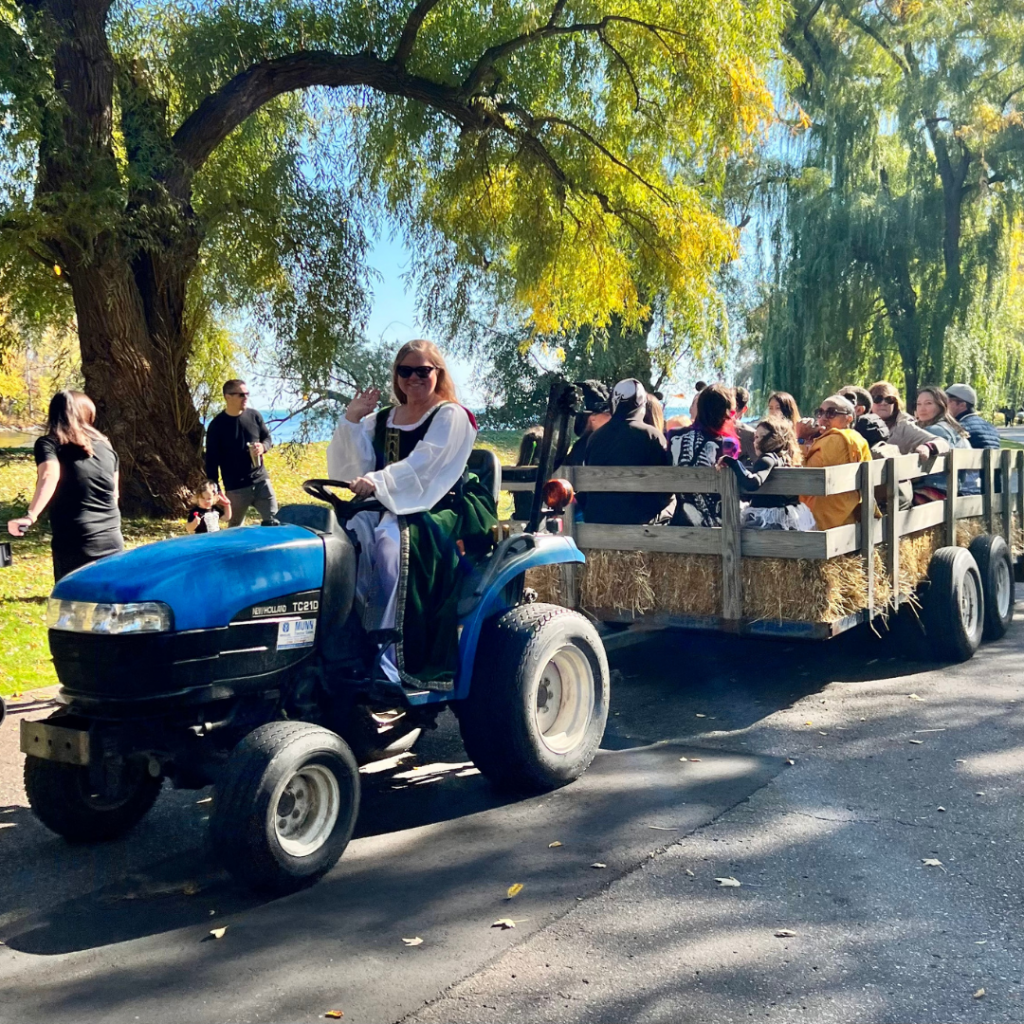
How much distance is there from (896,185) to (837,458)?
1745 centimetres

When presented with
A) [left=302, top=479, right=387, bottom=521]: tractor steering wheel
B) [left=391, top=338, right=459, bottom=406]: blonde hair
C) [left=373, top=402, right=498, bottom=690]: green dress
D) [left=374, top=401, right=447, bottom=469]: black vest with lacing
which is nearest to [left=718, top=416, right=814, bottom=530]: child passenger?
[left=373, top=402, right=498, bottom=690]: green dress

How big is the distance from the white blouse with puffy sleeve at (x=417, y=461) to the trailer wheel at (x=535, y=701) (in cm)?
73

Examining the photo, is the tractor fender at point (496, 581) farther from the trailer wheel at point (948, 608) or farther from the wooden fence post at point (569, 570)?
the trailer wheel at point (948, 608)

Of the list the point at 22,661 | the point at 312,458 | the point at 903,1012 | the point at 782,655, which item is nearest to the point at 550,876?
the point at 903,1012

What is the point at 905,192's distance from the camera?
72.2 feet

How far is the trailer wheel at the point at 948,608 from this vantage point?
7277mm

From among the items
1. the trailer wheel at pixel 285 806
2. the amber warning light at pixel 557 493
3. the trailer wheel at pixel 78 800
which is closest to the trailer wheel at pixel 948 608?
the amber warning light at pixel 557 493

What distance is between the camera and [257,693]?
423 centimetres

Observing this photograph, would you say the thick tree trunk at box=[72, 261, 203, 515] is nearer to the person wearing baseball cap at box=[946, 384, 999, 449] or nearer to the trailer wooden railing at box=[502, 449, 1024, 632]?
the trailer wooden railing at box=[502, 449, 1024, 632]

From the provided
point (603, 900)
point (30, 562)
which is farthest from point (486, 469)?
point (30, 562)

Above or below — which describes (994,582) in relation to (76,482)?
below

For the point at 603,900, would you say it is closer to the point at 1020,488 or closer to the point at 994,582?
the point at 994,582

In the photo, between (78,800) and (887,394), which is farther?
(887,394)

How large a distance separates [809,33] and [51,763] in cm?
2156
